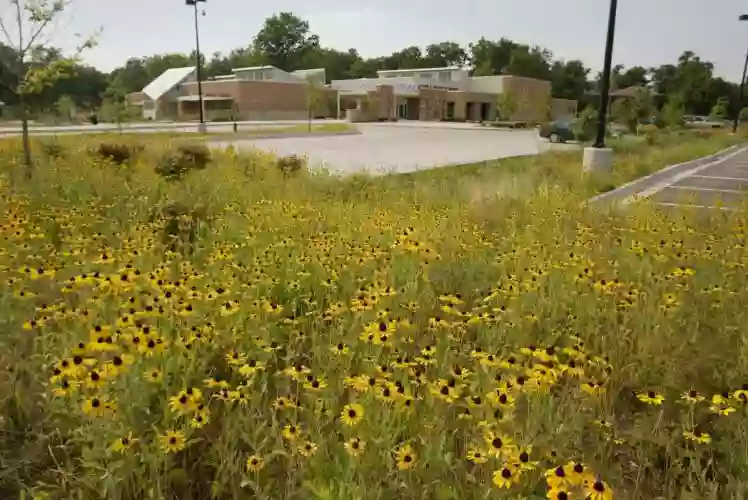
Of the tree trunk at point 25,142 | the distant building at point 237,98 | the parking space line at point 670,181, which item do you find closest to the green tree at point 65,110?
the distant building at point 237,98

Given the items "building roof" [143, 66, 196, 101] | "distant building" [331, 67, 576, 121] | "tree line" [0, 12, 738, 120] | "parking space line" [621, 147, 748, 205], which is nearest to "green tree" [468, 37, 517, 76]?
"tree line" [0, 12, 738, 120]

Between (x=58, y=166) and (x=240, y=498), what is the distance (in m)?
8.31

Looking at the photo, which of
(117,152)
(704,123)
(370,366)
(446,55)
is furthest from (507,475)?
(446,55)

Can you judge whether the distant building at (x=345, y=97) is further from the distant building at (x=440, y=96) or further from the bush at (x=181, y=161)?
the bush at (x=181, y=161)

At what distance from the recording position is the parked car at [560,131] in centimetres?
3241

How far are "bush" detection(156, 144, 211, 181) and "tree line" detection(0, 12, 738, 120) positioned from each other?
57.0 meters

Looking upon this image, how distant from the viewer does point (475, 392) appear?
284 centimetres

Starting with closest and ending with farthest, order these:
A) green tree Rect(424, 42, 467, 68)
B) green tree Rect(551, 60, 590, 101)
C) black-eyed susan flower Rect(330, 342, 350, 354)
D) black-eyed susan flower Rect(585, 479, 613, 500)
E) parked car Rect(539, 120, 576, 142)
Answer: black-eyed susan flower Rect(585, 479, 613, 500) < black-eyed susan flower Rect(330, 342, 350, 354) < parked car Rect(539, 120, 576, 142) < green tree Rect(551, 60, 590, 101) < green tree Rect(424, 42, 467, 68)

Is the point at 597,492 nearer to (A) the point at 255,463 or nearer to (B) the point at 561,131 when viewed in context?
(A) the point at 255,463

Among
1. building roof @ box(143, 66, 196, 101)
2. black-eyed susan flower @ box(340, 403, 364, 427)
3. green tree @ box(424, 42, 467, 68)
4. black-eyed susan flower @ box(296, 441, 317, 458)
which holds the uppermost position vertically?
green tree @ box(424, 42, 467, 68)

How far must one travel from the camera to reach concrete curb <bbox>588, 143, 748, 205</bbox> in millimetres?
9688

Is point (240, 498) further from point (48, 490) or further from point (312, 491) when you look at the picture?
point (48, 490)

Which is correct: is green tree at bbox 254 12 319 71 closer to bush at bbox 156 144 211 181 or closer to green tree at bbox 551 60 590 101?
green tree at bbox 551 60 590 101

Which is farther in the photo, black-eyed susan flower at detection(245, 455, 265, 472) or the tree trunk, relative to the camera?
the tree trunk
